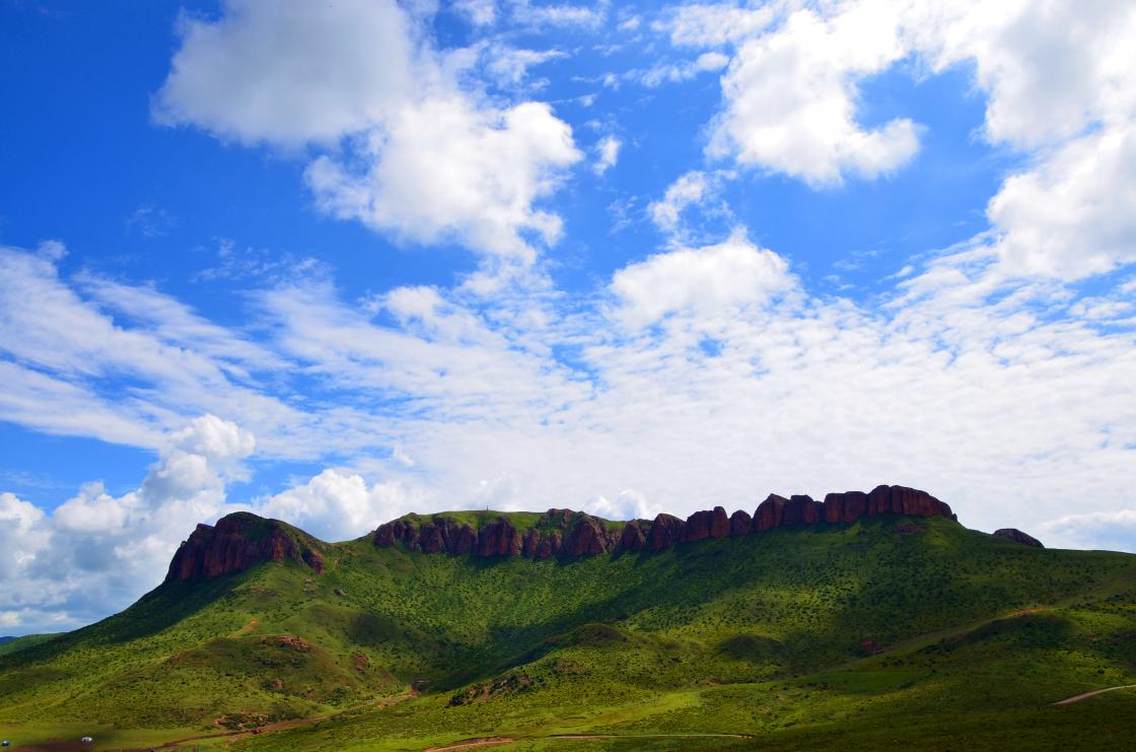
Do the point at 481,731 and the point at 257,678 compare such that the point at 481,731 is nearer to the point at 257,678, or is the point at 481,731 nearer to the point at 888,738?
the point at 888,738

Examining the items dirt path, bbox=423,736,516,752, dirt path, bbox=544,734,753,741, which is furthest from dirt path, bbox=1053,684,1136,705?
dirt path, bbox=423,736,516,752

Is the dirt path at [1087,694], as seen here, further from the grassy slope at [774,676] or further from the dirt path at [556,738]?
the dirt path at [556,738]

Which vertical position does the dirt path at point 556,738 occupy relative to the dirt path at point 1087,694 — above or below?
below

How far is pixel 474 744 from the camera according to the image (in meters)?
117

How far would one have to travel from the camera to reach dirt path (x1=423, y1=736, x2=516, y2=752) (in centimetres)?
11522

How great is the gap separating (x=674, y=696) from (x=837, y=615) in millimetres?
56894

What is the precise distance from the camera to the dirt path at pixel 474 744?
115225 millimetres

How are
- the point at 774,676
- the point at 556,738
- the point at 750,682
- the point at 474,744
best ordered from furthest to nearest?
the point at 774,676 < the point at 750,682 < the point at 474,744 < the point at 556,738

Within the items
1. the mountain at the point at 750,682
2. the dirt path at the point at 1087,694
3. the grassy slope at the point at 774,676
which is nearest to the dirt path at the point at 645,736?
the mountain at the point at 750,682

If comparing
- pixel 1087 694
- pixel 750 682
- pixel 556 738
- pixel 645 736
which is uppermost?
pixel 750 682

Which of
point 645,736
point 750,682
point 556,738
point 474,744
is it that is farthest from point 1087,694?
point 474,744

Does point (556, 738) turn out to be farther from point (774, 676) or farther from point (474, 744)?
point (774, 676)

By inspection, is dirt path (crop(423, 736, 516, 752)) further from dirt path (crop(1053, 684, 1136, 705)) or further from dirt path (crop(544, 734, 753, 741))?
dirt path (crop(1053, 684, 1136, 705))

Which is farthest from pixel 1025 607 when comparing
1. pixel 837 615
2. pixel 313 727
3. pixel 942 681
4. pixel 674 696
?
pixel 313 727
